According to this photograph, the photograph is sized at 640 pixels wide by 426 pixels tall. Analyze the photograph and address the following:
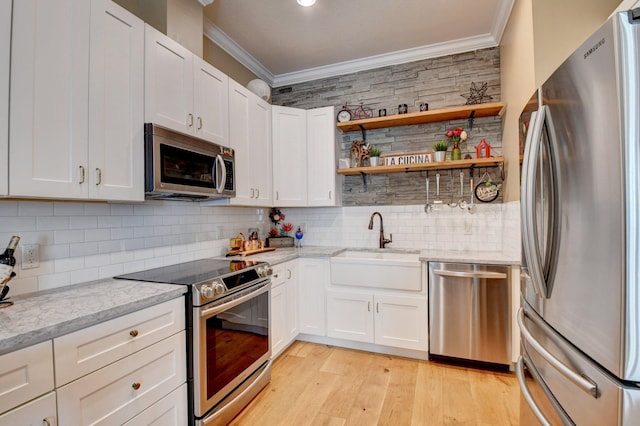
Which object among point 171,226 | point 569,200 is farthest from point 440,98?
point 171,226

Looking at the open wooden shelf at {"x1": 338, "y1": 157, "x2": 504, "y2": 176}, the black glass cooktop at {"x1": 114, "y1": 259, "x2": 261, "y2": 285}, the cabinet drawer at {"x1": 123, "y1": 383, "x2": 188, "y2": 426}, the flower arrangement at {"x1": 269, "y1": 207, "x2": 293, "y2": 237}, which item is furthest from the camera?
the flower arrangement at {"x1": 269, "y1": 207, "x2": 293, "y2": 237}

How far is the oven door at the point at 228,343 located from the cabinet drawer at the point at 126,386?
105 millimetres

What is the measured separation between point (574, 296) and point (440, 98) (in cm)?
268

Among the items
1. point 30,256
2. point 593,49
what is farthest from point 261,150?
point 593,49

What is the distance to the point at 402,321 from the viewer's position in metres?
2.69

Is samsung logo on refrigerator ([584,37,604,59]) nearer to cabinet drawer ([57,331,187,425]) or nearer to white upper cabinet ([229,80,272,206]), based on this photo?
Result: cabinet drawer ([57,331,187,425])

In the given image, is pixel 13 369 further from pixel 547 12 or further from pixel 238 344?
pixel 547 12

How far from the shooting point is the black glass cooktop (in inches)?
70.9

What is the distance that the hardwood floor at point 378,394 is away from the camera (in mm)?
1937

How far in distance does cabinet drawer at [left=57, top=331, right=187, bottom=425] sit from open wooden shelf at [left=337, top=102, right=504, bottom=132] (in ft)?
8.20

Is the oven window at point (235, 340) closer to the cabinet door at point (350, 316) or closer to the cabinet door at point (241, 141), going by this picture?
the cabinet door at point (350, 316)

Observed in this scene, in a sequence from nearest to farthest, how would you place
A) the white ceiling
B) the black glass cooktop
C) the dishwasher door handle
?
the black glass cooktop
the dishwasher door handle
the white ceiling

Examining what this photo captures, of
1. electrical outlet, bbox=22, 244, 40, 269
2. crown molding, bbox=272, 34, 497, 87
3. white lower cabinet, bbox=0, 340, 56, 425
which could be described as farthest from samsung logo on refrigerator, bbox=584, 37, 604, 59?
crown molding, bbox=272, 34, 497, 87

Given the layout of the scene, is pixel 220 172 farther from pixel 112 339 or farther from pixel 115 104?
pixel 112 339
